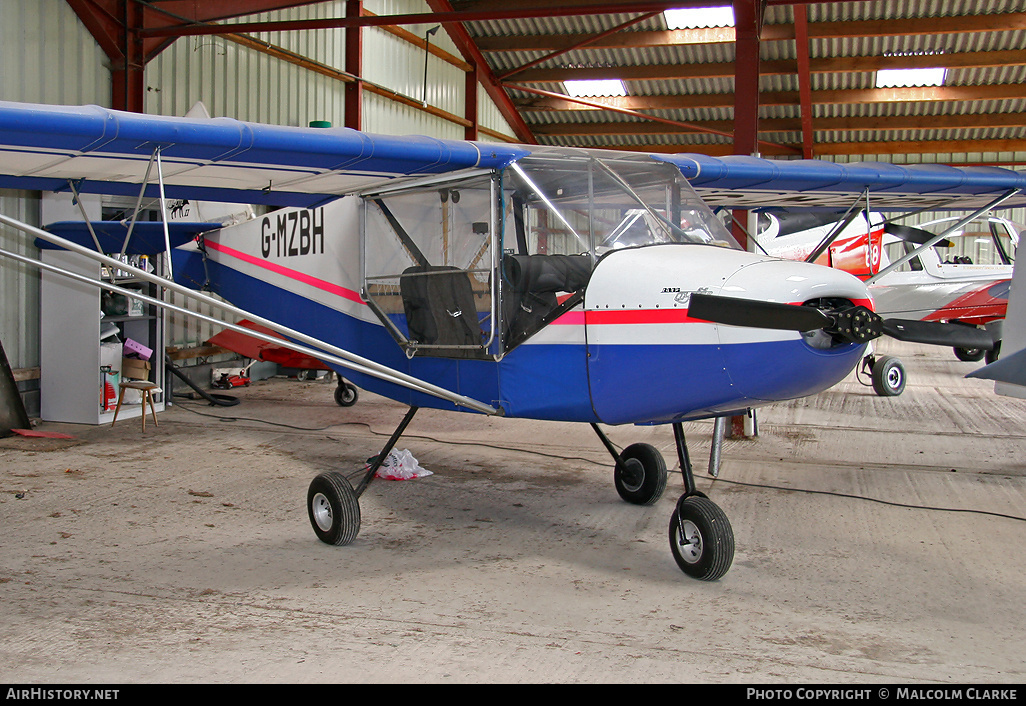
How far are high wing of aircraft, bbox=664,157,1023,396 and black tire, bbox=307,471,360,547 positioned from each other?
3050mm

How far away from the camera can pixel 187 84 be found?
9938mm

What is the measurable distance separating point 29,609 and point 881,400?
9.66 metres

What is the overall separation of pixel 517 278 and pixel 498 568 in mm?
1446

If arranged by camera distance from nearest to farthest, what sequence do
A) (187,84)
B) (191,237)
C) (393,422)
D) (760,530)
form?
(760,530) < (191,237) < (393,422) < (187,84)

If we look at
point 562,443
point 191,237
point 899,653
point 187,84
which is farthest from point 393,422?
point 899,653

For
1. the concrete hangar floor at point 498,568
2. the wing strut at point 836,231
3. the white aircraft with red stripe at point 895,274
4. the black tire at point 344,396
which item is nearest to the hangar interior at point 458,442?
the concrete hangar floor at point 498,568

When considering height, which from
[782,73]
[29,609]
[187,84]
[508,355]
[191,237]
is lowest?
[29,609]

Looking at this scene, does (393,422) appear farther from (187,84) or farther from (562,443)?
(187,84)

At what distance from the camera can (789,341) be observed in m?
3.24

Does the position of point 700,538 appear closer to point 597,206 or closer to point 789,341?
point 789,341

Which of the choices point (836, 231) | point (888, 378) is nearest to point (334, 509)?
point (836, 231)

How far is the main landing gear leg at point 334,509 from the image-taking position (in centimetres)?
421

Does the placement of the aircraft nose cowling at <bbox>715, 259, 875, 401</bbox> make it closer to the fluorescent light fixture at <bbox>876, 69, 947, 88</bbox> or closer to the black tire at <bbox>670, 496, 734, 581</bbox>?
Result: the black tire at <bbox>670, 496, 734, 581</bbox>

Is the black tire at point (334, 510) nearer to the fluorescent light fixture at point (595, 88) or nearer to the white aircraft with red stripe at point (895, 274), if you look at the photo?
the white aircraft with red stripe at point (895, 274)
